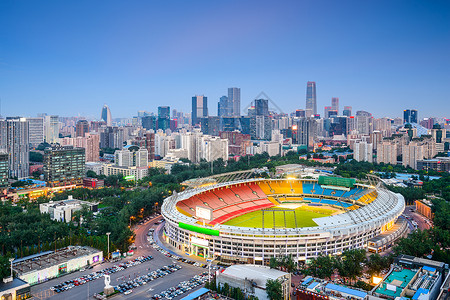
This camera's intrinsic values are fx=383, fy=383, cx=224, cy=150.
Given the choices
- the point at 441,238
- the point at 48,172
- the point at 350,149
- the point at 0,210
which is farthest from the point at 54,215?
the point at 350,149

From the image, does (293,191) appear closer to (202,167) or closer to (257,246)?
(257,246)

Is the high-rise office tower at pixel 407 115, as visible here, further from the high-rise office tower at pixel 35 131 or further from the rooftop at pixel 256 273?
the rooftop at pixel 256 273

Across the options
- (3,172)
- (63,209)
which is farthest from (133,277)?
(3,172)

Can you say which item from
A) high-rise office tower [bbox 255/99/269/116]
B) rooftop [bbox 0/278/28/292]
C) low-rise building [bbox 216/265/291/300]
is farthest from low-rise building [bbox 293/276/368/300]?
high-rise office tower [bbox 255/99/269/116]

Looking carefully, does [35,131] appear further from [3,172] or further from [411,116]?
[411,116]

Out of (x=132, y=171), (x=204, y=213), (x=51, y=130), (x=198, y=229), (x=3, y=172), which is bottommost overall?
(x=198, y=229)
